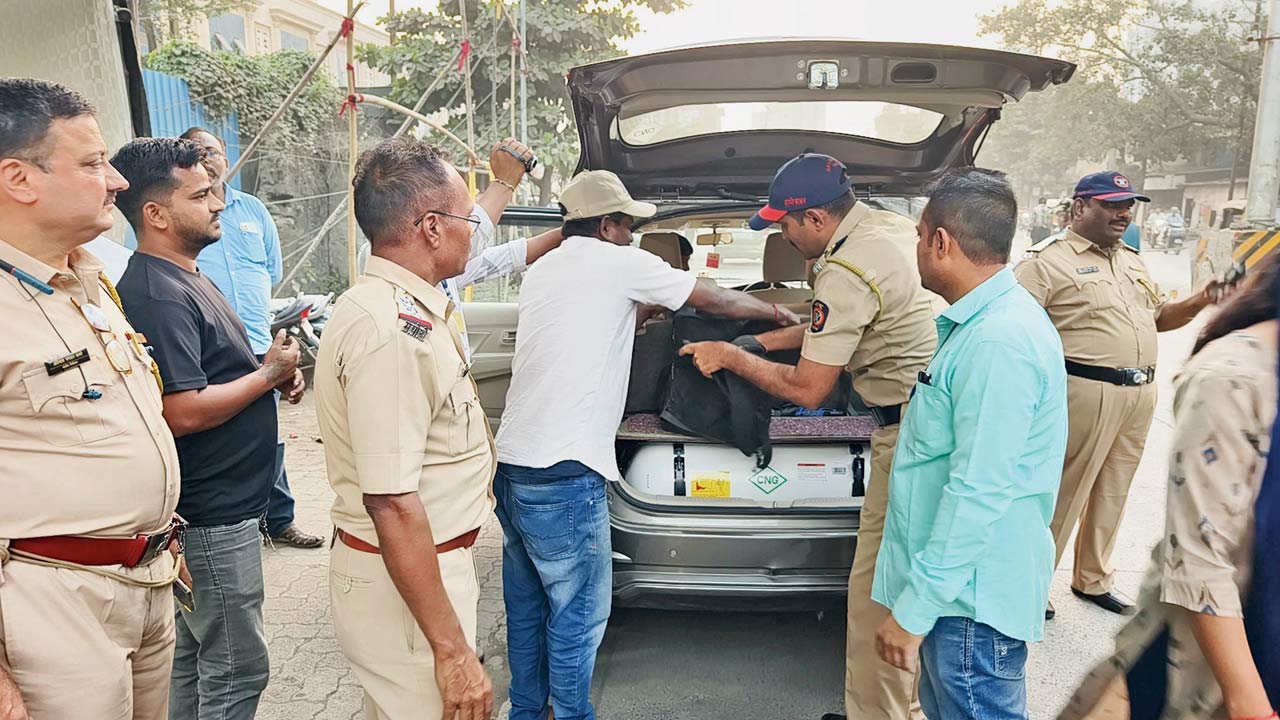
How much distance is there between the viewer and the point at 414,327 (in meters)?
1.58

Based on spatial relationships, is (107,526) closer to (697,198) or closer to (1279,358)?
(1279,358)

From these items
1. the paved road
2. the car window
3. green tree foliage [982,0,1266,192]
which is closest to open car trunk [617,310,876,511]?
the paved road

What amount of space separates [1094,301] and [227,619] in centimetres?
324

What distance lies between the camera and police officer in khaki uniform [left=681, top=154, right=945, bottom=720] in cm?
236

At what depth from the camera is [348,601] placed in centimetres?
166

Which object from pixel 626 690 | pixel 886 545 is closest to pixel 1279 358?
pixel 886 545

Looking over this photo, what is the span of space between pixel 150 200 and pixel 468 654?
139 centimetres

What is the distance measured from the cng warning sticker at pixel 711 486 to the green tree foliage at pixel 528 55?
29.3 ft

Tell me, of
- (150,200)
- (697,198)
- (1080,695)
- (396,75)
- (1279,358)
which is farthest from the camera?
(396,75)

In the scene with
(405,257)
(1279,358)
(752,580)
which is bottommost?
(752,580)

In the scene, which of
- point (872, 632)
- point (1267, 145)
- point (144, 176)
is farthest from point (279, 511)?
point (1267, 145)

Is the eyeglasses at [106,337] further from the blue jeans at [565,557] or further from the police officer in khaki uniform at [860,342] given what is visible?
the police officer in khaki uniform at [860,342]

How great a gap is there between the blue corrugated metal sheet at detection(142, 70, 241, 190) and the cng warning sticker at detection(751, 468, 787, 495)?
25.9 ft

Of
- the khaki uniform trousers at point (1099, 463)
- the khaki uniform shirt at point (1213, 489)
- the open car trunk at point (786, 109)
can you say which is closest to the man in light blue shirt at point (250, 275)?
the open car trunk at point (786, 109)
